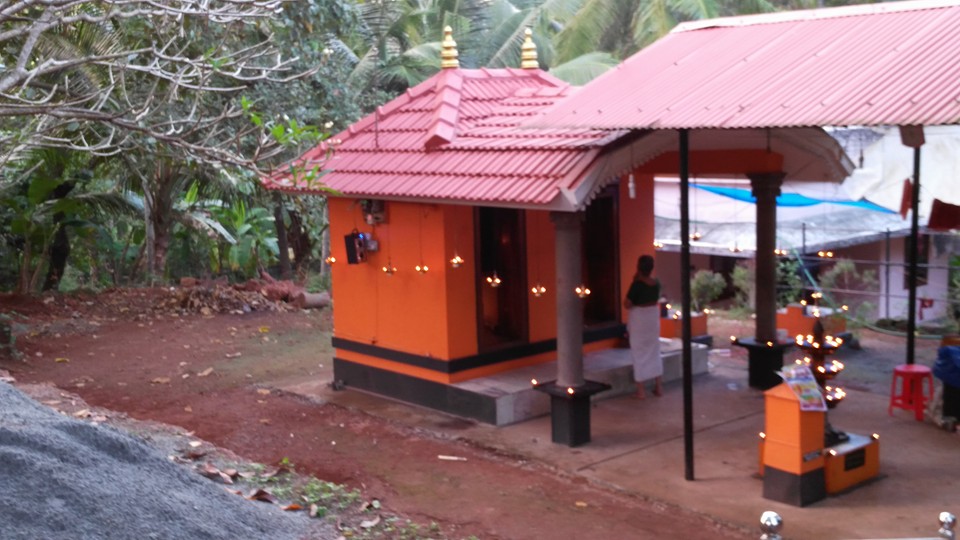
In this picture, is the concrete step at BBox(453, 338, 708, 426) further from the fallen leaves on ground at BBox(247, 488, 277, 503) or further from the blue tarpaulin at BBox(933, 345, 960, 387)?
the fallen leaves on ground at BBox(247, 488, 277, 503)

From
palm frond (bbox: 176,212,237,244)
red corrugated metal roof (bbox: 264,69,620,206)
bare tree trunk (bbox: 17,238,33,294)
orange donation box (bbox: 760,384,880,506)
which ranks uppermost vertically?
red corrugated metal roof (bbox: 264,69,620,206)

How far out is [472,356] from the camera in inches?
448

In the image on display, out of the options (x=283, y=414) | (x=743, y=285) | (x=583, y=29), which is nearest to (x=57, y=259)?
(x=283, y=414)

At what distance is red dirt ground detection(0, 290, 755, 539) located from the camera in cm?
816

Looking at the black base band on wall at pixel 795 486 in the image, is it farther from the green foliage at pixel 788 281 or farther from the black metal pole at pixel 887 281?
the green foliage at pixel 788 281

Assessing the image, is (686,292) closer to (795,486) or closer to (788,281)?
(795,486)

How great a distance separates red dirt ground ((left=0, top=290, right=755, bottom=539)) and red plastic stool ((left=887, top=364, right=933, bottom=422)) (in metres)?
3.94

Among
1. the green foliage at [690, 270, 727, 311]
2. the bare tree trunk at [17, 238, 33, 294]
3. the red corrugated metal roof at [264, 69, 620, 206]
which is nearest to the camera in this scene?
the red corrugated metal roof at [264, 69, 620, 206]

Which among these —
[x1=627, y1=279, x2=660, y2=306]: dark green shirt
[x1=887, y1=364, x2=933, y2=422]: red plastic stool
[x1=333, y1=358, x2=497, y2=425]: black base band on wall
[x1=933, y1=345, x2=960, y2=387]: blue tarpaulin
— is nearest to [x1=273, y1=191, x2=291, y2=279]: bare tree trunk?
[x1=333, y1=358, x2=497, y2=425]: black base band on wall

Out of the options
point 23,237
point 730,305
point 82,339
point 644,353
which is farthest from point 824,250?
point 23,237

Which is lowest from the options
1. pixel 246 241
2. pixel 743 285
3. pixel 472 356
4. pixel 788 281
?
pixel 472 356

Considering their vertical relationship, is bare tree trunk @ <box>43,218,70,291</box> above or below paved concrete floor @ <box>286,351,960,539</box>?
above

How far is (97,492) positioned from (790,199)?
15.8 m

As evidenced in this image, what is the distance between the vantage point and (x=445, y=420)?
11.0 metres
